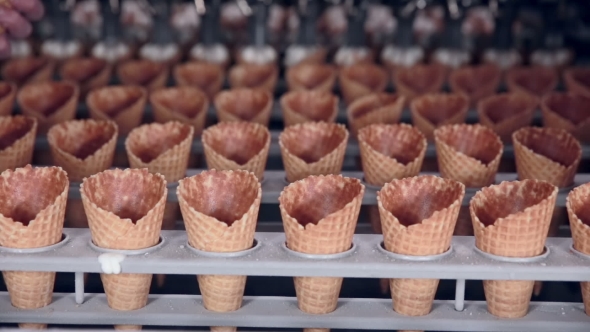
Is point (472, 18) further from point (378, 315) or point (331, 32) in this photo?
point (378, 315)

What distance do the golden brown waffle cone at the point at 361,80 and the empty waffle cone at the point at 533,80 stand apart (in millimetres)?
A: 376

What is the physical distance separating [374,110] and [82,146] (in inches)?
27.9

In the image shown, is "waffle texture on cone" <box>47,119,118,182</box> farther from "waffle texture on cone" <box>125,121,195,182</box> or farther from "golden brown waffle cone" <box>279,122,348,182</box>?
"golden brown waffle cone" <box>279,122,348,182</box>

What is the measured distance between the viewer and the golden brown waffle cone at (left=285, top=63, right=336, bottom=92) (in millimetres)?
2594

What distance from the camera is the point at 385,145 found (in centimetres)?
184

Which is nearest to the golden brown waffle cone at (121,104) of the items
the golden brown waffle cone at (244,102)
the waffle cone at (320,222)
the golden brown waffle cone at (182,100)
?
the golden brown waffle cone at (182,100)

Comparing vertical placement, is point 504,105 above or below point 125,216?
above

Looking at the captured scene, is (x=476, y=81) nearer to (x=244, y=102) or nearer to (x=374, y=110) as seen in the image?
(x=374, y=110)

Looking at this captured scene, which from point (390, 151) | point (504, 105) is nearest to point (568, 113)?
point (504, 105)

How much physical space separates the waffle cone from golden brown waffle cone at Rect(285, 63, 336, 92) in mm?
1088

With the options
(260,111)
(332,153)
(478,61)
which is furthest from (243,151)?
(478,61)

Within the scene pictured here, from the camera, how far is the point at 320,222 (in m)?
1.38

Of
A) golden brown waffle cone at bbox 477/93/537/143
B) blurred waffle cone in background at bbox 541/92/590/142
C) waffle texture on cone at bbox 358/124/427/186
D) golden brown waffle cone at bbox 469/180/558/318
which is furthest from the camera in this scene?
golden brown waffle cone at bbox 477/93/537/143

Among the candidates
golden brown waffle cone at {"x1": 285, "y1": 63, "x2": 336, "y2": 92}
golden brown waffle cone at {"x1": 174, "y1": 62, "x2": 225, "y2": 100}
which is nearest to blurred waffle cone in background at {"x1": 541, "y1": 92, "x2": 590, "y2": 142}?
golden brown waffle cone at {"x1": 285, "y1": 63, "x2": 336, "y2": 92}
